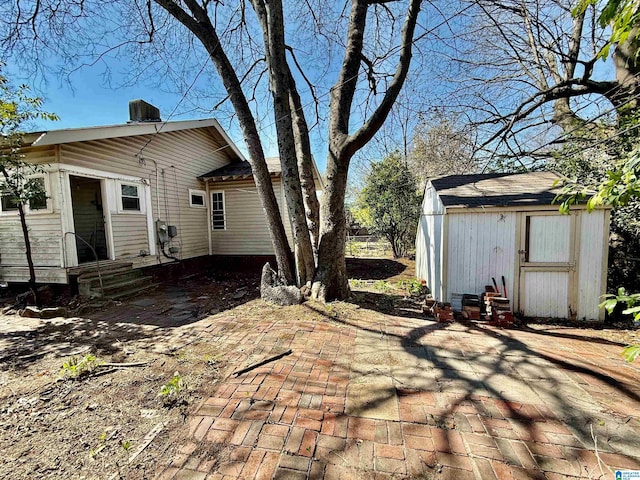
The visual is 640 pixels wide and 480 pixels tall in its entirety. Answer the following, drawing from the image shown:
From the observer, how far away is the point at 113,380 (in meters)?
2.97

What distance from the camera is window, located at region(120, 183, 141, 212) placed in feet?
Result: 24.4

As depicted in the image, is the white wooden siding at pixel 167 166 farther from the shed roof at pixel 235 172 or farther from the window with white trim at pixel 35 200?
the window with white trim at pixel 35 200

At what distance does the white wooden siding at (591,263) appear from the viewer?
496 cm

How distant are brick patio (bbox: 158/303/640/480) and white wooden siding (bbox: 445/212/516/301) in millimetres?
1698

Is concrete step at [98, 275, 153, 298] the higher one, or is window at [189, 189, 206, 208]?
window at [189, 189, 206, 208]

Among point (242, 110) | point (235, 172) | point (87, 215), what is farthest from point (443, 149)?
point (87, 215)

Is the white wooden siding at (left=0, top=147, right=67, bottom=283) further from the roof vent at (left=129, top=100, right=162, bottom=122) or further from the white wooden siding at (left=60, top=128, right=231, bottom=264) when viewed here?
the roof vent at (left=129, top=100, right=162, bottom=122)

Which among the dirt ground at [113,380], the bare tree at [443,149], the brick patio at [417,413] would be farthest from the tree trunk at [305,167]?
the bare tree at [443,149]

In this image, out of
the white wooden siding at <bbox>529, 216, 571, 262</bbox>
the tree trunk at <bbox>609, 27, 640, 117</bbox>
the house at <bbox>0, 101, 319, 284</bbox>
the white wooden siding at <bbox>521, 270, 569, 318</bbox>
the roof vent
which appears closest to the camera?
the white wooden siding at <bbox>529, 216, 571, 262</bbox>

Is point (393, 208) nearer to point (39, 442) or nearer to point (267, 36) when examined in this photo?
point (267, 36)

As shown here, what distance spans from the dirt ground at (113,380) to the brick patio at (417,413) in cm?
24

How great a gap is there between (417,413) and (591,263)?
494 cm

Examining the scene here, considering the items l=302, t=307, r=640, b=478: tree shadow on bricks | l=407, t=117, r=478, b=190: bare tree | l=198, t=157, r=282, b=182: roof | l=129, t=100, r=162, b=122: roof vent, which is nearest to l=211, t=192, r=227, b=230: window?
l=198, t=157, r=282, b=182: roof

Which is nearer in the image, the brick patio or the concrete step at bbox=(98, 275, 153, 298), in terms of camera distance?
the brick patio
